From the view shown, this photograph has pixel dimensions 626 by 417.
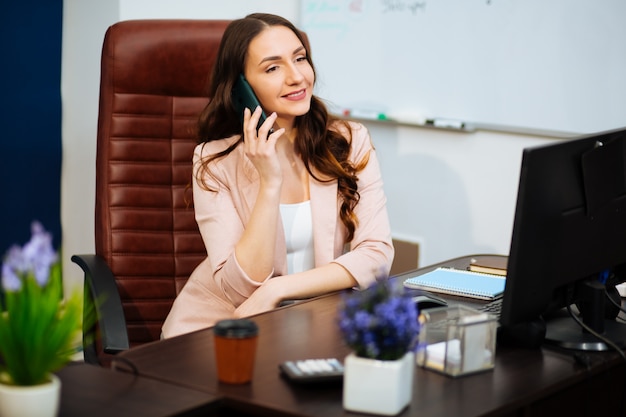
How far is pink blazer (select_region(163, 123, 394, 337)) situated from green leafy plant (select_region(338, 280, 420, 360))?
0.79m

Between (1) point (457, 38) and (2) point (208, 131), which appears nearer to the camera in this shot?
(2) point (208, 131)

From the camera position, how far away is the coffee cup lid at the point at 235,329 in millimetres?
1424

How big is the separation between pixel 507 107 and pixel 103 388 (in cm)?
205

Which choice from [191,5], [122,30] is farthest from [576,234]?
[191,5]

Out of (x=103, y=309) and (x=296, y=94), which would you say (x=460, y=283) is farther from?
(x=103, y=309)

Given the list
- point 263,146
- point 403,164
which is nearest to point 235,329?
point 263,146

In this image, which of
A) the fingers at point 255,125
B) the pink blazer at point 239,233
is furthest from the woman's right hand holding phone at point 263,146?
the pink blazer at point 239,233

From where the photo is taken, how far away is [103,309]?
2186 mm

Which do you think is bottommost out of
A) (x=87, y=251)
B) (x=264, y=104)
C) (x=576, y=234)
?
(x=87, y=251)

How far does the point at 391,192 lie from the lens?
3.54 meters

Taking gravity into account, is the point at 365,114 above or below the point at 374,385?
above

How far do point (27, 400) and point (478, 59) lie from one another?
2276 millimetres

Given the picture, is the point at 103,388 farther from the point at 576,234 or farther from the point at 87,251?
the point at 87,251

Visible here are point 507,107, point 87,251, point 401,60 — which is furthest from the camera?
point 87,251
